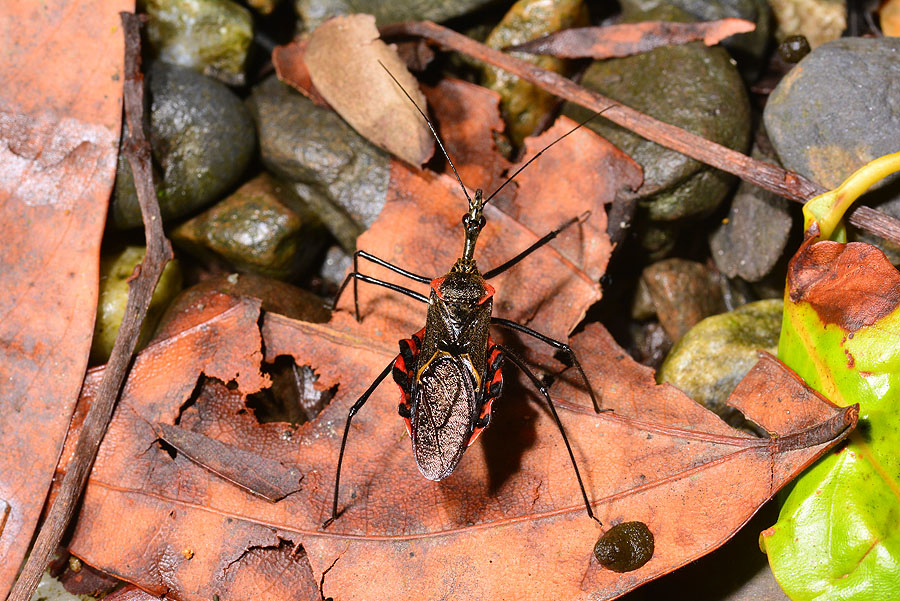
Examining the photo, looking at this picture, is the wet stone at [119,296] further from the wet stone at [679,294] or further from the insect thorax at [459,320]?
the wet stone at [679,294]

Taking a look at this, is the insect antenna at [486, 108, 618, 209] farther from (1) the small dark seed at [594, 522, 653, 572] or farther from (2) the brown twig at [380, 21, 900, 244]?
(1) the small dark seed at [594, 522, 653, 572]

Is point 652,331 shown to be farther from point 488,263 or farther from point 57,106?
point 57,106

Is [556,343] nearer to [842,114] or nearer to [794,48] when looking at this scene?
[842,114]

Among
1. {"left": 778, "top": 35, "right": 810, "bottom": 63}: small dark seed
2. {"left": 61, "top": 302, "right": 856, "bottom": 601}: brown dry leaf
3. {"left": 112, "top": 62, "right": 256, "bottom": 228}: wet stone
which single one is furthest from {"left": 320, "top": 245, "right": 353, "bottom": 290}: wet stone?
{"left": 778, "top": 35, "right": 810, "bottom": 63}: small dark seed

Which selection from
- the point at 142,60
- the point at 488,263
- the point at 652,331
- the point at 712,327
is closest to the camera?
the point at 488,263

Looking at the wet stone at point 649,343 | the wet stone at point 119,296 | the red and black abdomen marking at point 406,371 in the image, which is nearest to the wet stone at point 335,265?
the wet stone at point 119,296

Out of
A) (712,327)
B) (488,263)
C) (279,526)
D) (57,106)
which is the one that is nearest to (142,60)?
(57,106)
